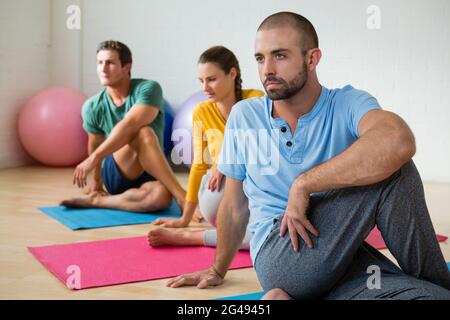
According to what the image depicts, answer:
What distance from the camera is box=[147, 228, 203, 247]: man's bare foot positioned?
7.99 feet

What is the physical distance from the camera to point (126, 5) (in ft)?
17.0

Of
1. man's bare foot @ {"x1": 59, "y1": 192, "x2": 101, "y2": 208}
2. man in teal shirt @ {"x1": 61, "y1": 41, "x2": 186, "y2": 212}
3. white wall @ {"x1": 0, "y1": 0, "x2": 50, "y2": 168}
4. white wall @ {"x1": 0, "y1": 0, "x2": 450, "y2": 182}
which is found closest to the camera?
man in teal shirt @ {"x1": 61, "y1": 41, "x2": 186, "y2": 212}

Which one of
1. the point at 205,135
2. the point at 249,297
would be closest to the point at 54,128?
the point at 205,135

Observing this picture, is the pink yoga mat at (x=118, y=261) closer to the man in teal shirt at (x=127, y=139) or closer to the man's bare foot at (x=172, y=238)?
the man's bare foot at (x=172, y=238)

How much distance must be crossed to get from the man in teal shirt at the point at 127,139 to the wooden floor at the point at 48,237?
30 centimetres

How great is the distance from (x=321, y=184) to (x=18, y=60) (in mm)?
4196

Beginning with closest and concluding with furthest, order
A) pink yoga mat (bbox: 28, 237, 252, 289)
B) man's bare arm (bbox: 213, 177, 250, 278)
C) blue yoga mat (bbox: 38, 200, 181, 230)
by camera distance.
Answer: man's bare arm (bbox: 213, 177, 250, 278) → pink yoga mat (bbox: 28, 237, 252, 289) → blue yoga mat (bbox: 38, 200, 181, 230)

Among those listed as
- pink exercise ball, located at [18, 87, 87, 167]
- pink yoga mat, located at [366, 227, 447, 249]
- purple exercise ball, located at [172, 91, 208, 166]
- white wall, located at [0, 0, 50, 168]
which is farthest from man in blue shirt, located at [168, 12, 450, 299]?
white wall, located at [0, 0, 50, 168]

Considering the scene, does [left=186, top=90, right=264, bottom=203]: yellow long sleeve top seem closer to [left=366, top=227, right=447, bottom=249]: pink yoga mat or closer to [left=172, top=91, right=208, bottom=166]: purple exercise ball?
[left=366, top=227, right=447, bottom=249]: pink yoga mat

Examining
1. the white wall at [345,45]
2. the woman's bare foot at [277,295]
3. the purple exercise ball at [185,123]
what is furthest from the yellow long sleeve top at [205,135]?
the white wall at [345,45]

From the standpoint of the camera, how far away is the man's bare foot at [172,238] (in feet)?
7.99

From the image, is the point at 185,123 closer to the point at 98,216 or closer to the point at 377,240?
the point at 98,216

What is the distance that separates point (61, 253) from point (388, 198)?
1388 mm

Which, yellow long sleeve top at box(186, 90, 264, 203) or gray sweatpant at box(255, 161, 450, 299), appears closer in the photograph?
gray sweatpant at box(255, 161, 450, 299)
